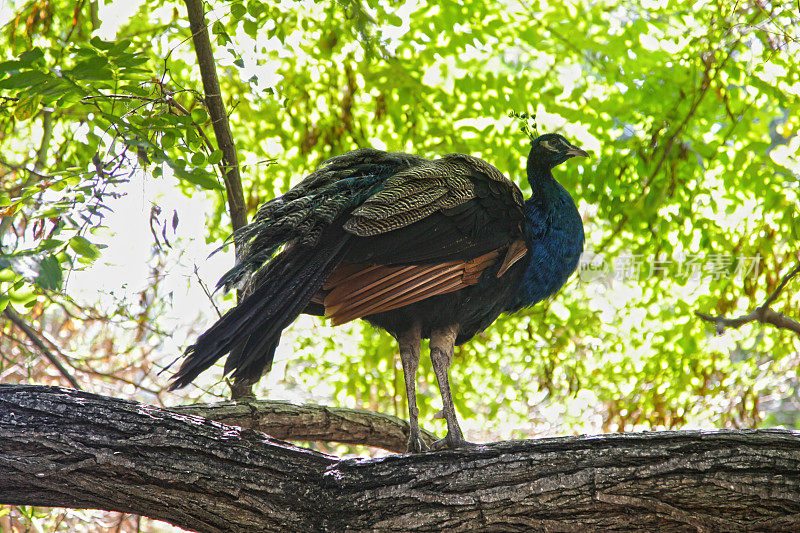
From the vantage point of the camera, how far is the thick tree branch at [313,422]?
9.22ft

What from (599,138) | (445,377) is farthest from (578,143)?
(445,377)

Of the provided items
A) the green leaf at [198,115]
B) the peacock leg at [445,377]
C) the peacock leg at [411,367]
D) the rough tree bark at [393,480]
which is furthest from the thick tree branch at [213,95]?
the rough tree bark at [393,480]

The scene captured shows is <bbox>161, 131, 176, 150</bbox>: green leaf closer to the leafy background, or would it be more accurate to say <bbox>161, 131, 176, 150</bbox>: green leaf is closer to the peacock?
the peacock

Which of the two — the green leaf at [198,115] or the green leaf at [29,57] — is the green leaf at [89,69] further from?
the green leaf at [198,115]

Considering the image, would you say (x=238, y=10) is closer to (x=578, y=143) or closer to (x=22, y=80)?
(x=22, y=80)

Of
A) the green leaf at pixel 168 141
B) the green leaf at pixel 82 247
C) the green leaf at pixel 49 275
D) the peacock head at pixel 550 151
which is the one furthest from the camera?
the peacock head at pixel 550 151

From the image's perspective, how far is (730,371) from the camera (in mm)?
4191

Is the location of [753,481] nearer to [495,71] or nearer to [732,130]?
[732,130]

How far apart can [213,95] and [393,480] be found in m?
1.64

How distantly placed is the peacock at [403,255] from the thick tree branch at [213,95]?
52cm

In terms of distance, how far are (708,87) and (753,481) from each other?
2.62m

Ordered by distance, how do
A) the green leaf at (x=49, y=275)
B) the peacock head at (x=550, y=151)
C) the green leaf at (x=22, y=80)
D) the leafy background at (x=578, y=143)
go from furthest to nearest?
the leafy background at (x=578, y=143) < the peacock head at (x=550, y=151) < the green leaf at (x=22, y=80) < the green leaf at (x=49, y=275)

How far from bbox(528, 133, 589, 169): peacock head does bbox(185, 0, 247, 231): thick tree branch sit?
122cm

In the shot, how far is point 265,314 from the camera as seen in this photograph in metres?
2.11
